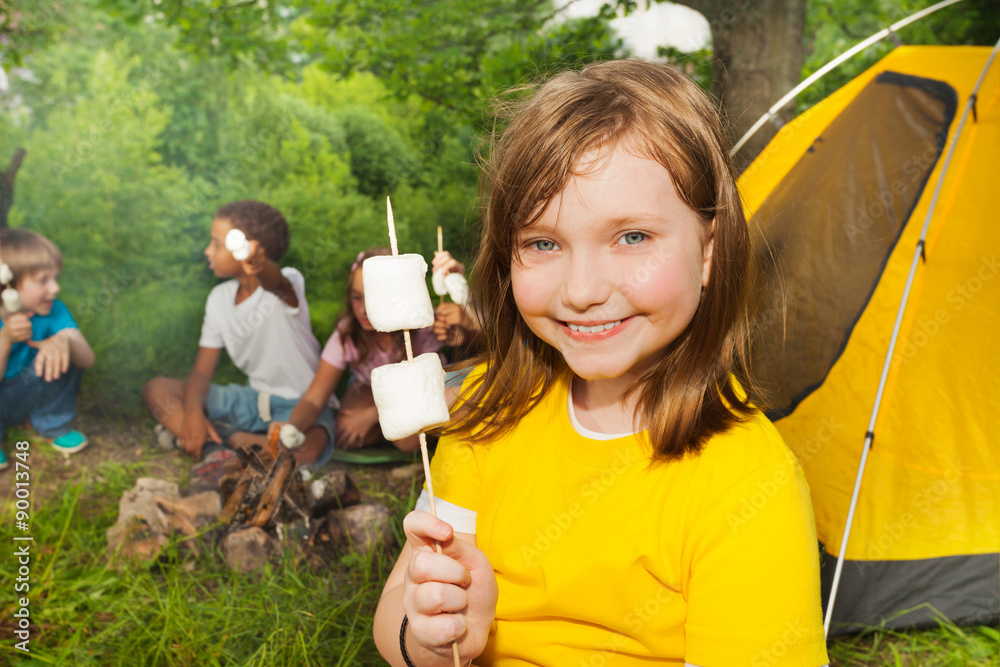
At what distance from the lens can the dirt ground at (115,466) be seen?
9.47ft

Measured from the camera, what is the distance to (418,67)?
3230 mm

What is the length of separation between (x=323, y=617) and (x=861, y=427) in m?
1.80

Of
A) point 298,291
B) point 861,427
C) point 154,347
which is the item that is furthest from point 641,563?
point 154,347

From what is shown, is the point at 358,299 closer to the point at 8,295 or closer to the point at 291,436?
the point at 291,436

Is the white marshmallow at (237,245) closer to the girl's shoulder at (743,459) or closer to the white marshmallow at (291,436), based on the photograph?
the white marshmallow at (291,436)

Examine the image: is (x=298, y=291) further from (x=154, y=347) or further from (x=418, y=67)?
(x=418, y=67)

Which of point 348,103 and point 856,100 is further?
point 348,103

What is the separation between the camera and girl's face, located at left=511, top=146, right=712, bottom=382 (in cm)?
108

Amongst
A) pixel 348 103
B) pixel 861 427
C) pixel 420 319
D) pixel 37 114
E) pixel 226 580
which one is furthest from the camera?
pixel 348 103

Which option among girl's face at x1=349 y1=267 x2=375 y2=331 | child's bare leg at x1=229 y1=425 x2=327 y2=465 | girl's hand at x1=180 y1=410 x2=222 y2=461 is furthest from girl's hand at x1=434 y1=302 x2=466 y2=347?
girl's hand at x1=180 y1=410 x2=222 y2=461

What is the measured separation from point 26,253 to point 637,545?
2788 mm

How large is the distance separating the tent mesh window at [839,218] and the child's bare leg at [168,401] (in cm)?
236

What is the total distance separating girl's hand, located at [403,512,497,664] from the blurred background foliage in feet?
5.85

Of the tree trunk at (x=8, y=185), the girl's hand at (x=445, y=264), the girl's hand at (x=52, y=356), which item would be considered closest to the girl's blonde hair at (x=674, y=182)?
the girl's hand at (x=445, y=264)
